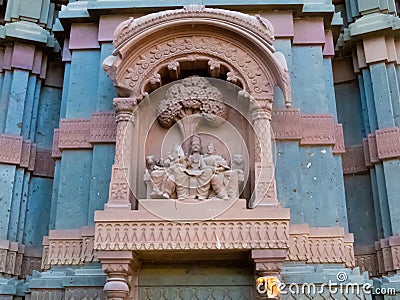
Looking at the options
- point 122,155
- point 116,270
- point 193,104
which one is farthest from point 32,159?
point 116,270

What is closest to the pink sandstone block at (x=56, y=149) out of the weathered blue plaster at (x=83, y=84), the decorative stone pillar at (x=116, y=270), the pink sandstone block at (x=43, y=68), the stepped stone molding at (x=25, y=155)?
the weathered blue plaster at (x=83, y=84)

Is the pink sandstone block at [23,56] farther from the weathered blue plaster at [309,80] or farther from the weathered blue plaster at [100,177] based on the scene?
the weathered blue plaster at [309,80]

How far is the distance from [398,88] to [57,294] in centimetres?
769

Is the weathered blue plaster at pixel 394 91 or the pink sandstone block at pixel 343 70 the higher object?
the pink sandstone block at pixel 343 70

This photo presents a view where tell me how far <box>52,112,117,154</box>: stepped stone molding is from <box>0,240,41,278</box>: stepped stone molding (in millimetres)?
2127

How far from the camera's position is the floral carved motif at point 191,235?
7.18 meters

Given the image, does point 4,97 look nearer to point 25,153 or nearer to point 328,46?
point 25,153

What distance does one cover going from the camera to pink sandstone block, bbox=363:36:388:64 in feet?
35.7

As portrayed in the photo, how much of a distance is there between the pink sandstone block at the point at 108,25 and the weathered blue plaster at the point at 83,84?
36 cm

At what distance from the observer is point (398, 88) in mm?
10664

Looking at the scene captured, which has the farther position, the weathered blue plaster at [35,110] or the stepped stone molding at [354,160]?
the weathered blue plaster at [35,110]

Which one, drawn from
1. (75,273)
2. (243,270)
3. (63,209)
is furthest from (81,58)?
(243,270)

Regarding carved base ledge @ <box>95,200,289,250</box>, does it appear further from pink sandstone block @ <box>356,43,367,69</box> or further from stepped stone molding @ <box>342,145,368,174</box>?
pink sandstone block @ <box>356,43,367,69</box>

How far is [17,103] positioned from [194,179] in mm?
4915
